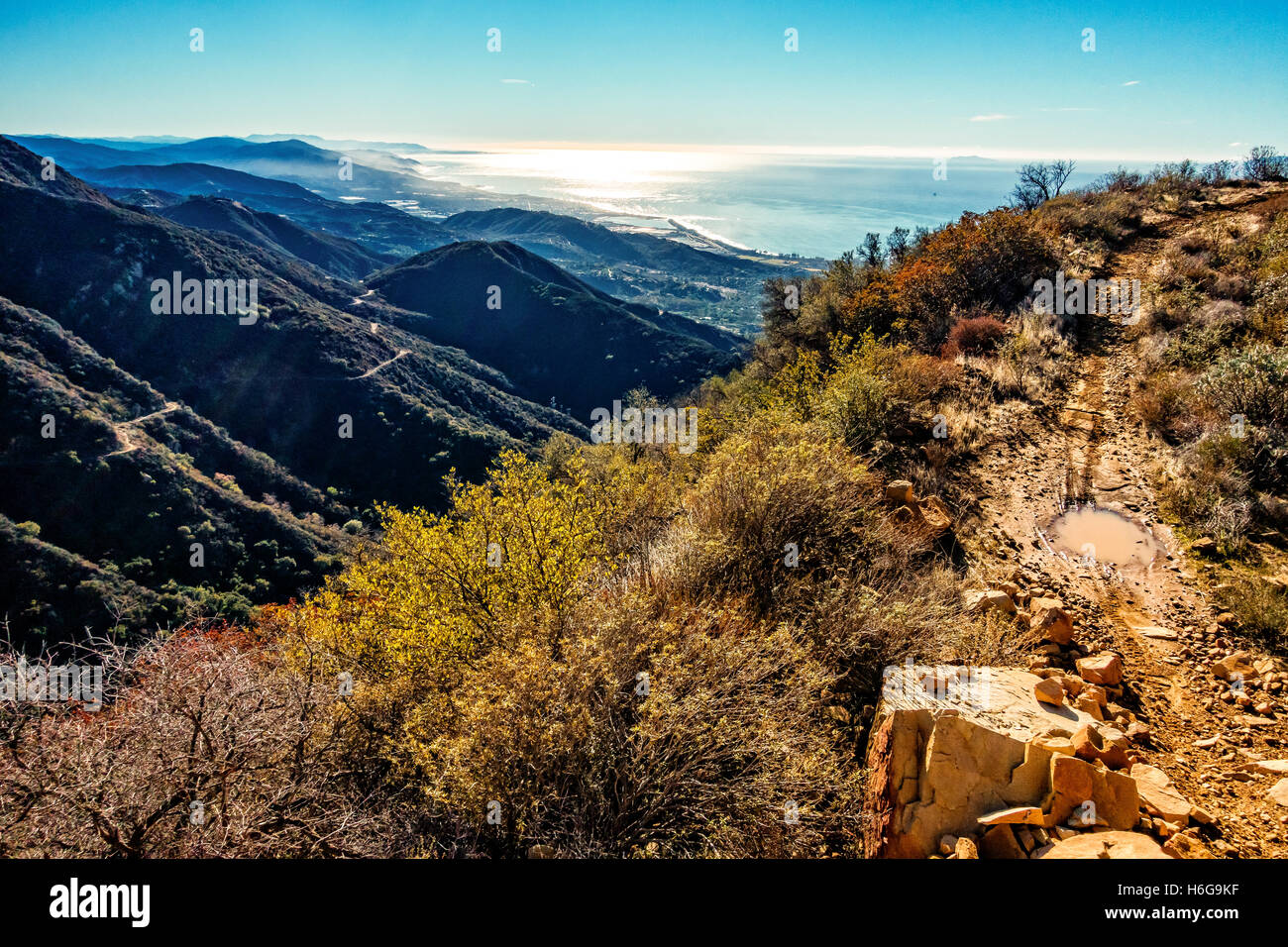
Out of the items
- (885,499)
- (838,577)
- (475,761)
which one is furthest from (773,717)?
(885,499)

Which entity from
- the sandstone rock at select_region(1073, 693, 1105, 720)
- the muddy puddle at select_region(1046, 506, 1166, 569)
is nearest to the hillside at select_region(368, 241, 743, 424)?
the muddy puddle at select_region(1046, 506, 1166, 569)

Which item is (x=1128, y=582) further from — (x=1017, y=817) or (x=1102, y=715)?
(x=1017, y=817)

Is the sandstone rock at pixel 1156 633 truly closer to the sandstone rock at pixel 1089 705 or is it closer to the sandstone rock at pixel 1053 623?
the sandstone rock at pixel 1053 623

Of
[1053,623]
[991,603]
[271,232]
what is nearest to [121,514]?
[991,603]

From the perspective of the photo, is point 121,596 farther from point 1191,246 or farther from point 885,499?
point 1191,246

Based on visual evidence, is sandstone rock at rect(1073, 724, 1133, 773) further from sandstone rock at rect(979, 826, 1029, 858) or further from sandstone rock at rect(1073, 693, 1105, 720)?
sandstone rock at rect(979, 826, 1029, 858)

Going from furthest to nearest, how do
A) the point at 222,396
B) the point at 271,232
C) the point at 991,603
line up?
the point at 271,232 → the point at 222,396 → the point at 991,603
